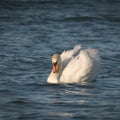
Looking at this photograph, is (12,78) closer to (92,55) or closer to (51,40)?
(92,55)

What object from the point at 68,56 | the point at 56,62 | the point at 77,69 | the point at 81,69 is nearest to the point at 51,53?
the point at 68,56

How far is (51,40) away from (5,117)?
10.1 m

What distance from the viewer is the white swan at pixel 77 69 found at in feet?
60.3

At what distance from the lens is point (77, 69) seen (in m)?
18.6

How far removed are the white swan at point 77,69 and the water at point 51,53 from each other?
0.26 metres

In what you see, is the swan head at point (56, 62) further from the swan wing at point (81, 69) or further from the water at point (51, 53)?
the water at point (51, 53)

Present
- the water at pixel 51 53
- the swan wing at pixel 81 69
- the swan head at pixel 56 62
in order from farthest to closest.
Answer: the swan head at pixel 56 62 → the swan wing at pixel 81 69 → the water at pixel 51 53

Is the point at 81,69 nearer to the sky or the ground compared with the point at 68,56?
nearer to the ground

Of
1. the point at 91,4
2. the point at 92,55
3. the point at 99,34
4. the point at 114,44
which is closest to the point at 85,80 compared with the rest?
the point at 92,55

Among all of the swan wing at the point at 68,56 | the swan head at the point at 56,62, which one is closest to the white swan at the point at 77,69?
the swan head at the point at 56,62

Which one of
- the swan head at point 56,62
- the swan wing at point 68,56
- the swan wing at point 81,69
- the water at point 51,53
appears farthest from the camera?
the swan wing at point 68,56

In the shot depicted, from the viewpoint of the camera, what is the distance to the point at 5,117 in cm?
1488

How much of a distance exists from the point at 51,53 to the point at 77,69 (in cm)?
395

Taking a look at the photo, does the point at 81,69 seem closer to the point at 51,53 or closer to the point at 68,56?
the point at 68,56
